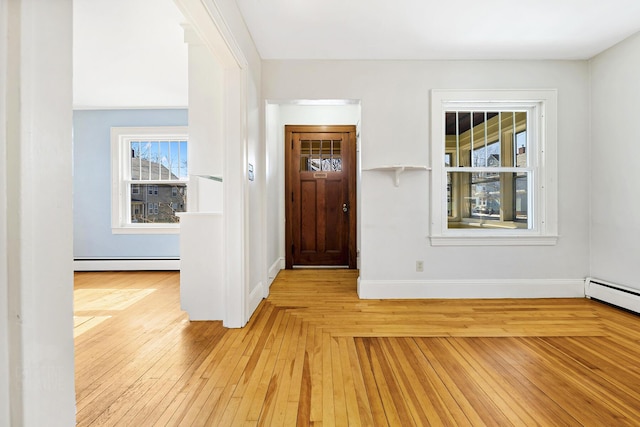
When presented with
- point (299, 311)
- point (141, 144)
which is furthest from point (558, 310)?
point (141, 144)

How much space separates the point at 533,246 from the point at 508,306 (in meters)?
0.76

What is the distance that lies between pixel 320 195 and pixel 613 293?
348 centimetres

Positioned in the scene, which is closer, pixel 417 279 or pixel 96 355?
pixel 96 355

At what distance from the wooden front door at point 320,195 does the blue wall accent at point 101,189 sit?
5.80 ft

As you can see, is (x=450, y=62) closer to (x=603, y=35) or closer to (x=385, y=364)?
(x=603, y=35)

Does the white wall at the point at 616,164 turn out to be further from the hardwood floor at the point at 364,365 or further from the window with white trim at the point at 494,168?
the hardwood floor at the point at 364,365

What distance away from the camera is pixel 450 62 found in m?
3.26

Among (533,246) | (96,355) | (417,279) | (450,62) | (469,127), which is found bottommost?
(96,355)

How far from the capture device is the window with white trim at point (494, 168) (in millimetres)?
3254

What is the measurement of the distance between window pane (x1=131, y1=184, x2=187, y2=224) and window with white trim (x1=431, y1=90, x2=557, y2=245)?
3809 millimetres

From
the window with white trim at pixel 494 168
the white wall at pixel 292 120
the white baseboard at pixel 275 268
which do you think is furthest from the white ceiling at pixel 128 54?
the window with white trim at pixel 494 168

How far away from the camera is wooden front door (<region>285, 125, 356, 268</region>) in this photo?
472 cm

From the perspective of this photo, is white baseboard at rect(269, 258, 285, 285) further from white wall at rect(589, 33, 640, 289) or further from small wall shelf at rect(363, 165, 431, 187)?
white wall at rect(589, 33, 640, 289)

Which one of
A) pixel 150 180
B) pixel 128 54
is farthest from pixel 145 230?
pixel 128 54
